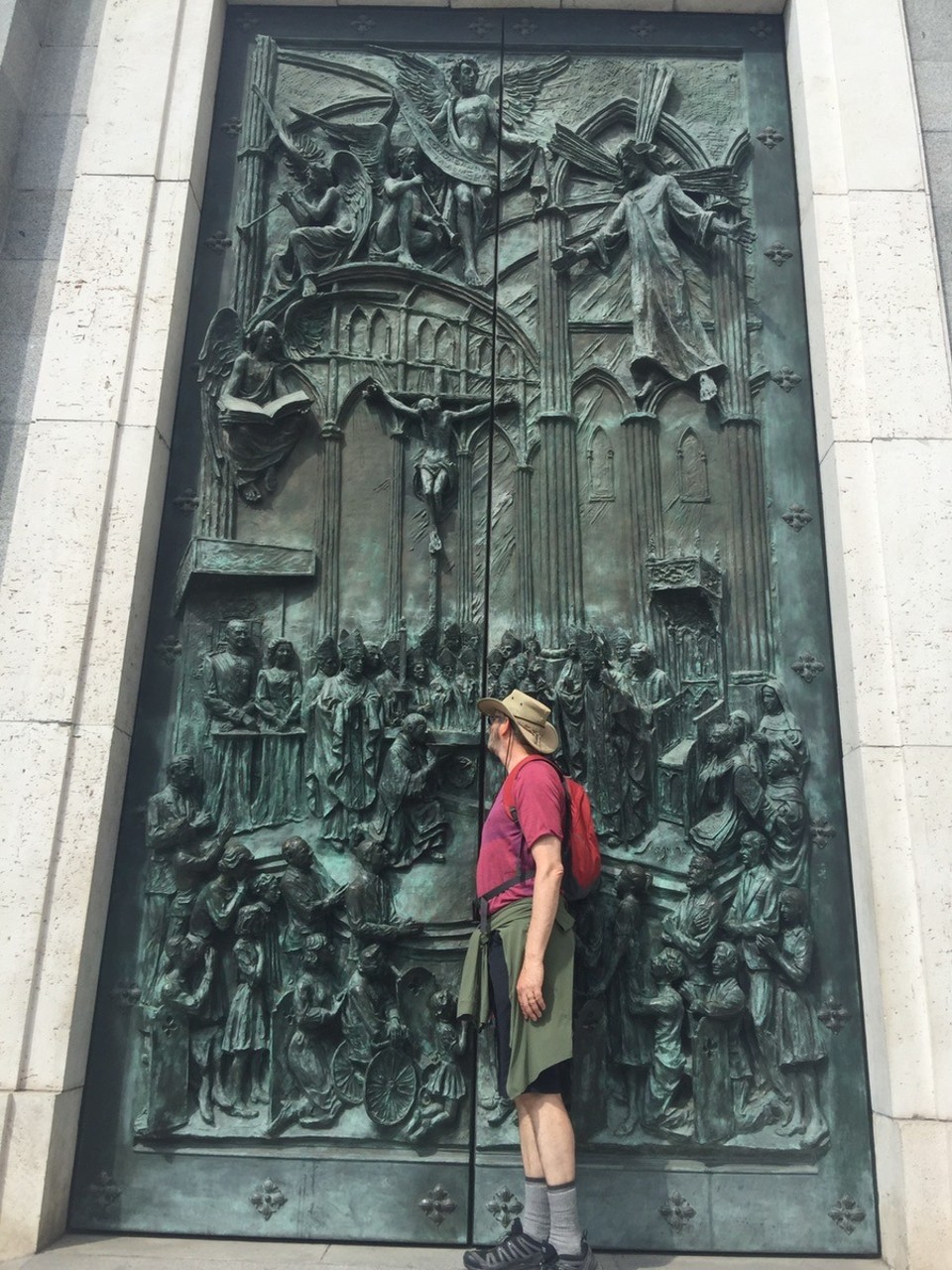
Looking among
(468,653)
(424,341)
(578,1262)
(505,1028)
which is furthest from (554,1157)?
(424,341)

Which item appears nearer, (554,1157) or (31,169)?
(554,1157)

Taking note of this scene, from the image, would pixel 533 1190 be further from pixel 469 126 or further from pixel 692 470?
pixel 469 126

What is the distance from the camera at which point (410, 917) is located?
638 cm

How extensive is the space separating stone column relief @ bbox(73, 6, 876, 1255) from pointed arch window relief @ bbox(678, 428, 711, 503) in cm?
5

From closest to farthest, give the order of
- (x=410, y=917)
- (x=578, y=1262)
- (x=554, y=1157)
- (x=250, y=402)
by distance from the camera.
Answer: (x=578, y=1262) → (x=554, y=1157) → (x=410, y=917) → (x=250, y=402)

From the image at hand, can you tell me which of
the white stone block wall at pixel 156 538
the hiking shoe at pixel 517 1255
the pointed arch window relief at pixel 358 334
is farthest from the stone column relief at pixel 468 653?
the hiking shoe at pixel 517 1255

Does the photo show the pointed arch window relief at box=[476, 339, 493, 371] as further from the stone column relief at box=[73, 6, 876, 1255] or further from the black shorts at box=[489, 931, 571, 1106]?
the black shorts at box=[489, 931, 571, 1106]

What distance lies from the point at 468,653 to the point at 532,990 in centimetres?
231

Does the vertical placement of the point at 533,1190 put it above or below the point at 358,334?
below

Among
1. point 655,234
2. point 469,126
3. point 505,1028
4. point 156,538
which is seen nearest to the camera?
point 505,1028

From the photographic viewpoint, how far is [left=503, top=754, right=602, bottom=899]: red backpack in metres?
5.54

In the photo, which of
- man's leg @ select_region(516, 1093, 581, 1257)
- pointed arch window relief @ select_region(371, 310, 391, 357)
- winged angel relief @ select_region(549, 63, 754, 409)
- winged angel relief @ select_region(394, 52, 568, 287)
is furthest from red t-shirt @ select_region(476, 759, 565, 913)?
winged angel relief @ select_region(394, 52, 568, 287)

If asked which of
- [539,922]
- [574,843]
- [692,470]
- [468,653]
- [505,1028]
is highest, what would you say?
[692,470]

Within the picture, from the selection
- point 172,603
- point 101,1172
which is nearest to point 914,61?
point 172,603
